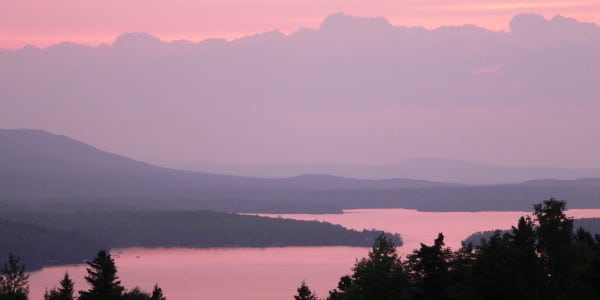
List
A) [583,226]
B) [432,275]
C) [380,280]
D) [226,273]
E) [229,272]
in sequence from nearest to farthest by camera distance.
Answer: [432,275]
[380,280]
[226,273]
[229,272]
[583,226]

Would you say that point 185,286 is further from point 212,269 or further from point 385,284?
point 385,284

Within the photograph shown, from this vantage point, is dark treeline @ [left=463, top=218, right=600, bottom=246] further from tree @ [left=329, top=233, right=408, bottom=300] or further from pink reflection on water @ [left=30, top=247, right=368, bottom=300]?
tree @ [left=329, top=233, right=408, bottom=300]

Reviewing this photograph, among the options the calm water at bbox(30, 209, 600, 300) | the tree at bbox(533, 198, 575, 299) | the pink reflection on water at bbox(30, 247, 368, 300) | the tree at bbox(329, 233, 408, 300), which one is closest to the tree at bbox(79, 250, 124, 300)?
the tree at bbox(329, 233, 408, 300)

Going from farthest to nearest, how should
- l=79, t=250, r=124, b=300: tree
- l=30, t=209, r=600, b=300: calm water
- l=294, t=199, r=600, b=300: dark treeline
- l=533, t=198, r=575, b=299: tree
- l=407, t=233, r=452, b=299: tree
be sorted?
l=30, t=209, r=600, b=300: calm water, l=79, t=250, r=124, b=300: tree, l=407, t=233, r=452, b=299: tree, l=533, t=198, r=575, b=299: tree, l=294, t=199, r=600, b=300: dark treeline

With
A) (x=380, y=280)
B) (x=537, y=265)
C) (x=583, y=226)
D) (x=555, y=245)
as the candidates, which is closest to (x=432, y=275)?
(x=555, y=245)

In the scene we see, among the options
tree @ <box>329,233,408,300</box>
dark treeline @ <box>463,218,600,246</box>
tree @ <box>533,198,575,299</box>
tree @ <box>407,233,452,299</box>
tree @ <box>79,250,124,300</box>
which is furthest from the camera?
dark treeline @ <box>463,218,600,246</box>

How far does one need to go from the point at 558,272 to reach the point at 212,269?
5005 inches

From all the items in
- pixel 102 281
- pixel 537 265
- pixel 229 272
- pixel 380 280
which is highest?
pixel 229 272

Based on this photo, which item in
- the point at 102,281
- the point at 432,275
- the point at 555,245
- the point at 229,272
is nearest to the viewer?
the point at 555,245

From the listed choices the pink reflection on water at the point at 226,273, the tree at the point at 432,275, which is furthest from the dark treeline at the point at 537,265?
the pink reflection on water at the point at 226,273

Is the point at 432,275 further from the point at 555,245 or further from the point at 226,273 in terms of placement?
the point at 226,273

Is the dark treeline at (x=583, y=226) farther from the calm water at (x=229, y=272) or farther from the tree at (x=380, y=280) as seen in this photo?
the tree at (x=380, y=280)

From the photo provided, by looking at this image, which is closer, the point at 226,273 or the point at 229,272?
the point at 226,273

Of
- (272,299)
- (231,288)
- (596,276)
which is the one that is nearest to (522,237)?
(596,276)
